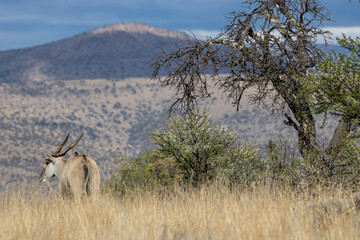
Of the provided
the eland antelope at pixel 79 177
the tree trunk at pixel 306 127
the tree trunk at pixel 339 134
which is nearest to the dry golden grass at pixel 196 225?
the eland antelope at pixel 79 177

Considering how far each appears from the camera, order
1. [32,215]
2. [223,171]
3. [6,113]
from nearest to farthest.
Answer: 1. [32,215]
2. [223,171]
3. [6,113]

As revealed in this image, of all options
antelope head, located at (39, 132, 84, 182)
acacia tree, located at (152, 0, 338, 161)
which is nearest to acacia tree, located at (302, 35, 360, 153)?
acacia tree, located at (152, 0, 338, 161)

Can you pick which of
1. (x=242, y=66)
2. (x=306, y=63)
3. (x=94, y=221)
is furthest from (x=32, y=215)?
(x=306, y=63)

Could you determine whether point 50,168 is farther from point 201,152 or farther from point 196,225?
point 196,225

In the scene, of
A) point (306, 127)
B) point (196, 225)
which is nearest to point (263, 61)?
point (306, 127)

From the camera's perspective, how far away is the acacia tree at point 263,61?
15633 mm

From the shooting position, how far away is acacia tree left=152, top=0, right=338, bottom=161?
15.6m

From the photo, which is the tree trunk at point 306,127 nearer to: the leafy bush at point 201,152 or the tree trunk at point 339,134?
the tree trunk at point 339,134

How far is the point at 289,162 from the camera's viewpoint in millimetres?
18812

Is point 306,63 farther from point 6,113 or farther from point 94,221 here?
point 6,113

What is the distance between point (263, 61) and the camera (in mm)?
15617

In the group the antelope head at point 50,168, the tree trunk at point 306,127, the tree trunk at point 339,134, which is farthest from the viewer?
the tree trunk at point 306,127

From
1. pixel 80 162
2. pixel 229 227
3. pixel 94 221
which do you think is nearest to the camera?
pixel 229 227

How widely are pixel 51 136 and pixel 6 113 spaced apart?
19.7 m
